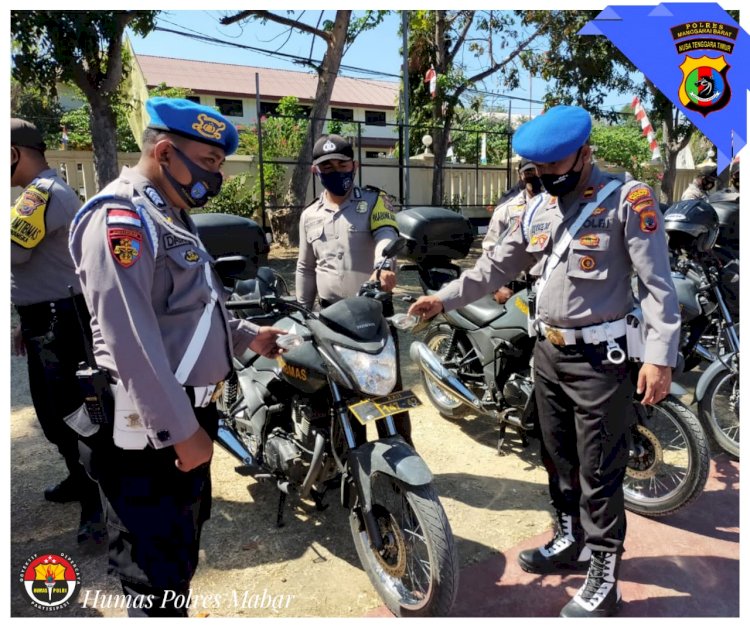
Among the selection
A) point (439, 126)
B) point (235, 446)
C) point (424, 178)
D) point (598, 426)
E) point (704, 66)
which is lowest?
point (235, 446)

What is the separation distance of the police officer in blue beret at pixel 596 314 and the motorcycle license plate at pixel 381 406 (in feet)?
1.95

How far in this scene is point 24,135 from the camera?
8.57 ft

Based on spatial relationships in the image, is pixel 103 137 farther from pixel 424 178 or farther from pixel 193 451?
pixel 424 178

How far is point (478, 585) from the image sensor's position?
2398 mm

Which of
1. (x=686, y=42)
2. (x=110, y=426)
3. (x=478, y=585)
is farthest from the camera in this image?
(x=686, y=42)

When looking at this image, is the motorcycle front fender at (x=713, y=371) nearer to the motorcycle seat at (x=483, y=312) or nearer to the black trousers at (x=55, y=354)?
the motorcycle seat at (x=483, y=312)

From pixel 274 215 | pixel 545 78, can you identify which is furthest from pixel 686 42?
pixel 545 78

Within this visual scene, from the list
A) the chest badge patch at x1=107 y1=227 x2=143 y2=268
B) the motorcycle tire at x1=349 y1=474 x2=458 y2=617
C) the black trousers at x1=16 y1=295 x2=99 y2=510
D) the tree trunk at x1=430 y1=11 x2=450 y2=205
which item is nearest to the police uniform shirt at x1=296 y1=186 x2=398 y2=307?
the black trousers at x1=16 y1=295 x2=99 y2=510

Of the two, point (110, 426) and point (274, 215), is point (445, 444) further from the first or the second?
point (274, 215)

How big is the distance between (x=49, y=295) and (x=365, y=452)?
162 centimetres

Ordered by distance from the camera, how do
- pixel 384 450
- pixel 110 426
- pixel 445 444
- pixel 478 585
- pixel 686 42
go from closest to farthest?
pixel 110 426
pixel 384 450
pixel 478 585
pixel 686 42
pixel 445 444

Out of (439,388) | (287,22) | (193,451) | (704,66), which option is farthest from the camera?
(287,22)

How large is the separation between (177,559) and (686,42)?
3564mm

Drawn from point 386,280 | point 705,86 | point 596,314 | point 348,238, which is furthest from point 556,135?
point 705,86
